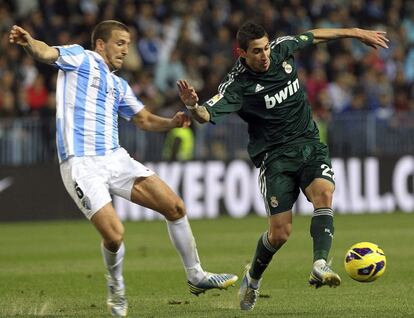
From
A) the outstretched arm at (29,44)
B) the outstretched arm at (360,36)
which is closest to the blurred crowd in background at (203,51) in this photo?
the outstretched arm at (360,36)

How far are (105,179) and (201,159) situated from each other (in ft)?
41.2

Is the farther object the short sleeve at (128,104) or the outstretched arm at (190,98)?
the short sleeve at (128,104)

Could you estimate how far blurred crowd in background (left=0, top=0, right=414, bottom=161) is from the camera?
22188 millimetres

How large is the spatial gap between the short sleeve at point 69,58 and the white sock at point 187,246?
1.58m

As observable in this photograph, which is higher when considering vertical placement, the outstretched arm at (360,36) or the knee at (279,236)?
the outstretched arm at (360,36)

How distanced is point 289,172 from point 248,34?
1243 mm

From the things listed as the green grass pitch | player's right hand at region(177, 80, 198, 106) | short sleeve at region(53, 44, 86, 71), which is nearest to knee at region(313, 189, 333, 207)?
the green grass pitch

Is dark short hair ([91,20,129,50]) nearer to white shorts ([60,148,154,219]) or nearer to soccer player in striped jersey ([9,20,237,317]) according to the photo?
soccer player in striped jersey ([9,20,237,317])

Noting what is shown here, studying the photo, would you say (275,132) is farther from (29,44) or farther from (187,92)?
(29,44)

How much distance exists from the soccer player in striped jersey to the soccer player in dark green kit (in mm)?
549

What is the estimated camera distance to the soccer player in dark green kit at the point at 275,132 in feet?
31.1

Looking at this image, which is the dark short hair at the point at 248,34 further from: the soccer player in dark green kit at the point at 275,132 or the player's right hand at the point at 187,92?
the player's right hand at the point at 187,92

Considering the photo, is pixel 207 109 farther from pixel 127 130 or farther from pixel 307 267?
pixel 127 130

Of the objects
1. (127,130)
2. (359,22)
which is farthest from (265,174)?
(359,22)
